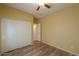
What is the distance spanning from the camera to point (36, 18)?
2.23 metres

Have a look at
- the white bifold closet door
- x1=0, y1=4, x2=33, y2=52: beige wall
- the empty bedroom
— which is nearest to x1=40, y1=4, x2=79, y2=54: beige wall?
the empty bedroom

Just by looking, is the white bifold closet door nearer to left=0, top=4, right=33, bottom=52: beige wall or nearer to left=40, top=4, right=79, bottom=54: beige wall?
left=0, top=4, right=33, bottom=52: beige wall

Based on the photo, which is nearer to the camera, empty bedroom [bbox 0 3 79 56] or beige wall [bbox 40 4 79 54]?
empty bedroom [bbox 0 3 79 56]

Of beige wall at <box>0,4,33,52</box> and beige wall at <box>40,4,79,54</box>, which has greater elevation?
beige wall at <box>0,4,33,52</box>

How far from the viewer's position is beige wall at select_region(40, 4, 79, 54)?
2.14 meters

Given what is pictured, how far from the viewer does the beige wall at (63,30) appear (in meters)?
2.14

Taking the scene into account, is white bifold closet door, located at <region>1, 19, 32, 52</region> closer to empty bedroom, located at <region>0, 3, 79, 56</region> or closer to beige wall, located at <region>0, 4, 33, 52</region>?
empty bedroom, located at <region>0, 3, 79, 56</region>

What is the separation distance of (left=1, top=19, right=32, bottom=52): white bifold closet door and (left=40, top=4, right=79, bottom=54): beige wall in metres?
0.61

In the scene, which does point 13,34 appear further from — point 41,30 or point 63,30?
point 63,30

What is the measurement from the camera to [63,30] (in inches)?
87.3

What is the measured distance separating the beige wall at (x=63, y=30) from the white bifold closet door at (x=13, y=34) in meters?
0.61

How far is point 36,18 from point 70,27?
41.7 inches

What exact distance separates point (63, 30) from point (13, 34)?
143cm

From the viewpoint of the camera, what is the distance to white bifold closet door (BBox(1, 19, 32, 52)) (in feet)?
6.18
